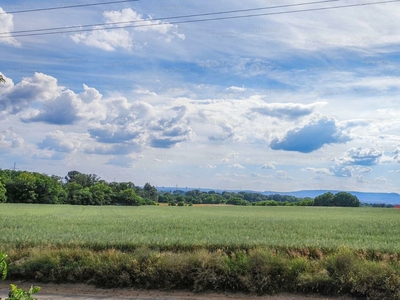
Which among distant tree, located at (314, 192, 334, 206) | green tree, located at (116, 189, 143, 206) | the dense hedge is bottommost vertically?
green tree, located at (116, 189, 143, 206)

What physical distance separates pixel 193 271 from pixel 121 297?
2061 millimetres

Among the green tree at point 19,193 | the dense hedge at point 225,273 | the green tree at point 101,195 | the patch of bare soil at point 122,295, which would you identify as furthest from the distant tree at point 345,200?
the patch of bare soil at point 122,295

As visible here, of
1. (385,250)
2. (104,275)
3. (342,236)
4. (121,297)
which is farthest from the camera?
(342,236)

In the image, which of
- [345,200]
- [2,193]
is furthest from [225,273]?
[345,200]

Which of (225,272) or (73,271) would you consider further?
(73,271)

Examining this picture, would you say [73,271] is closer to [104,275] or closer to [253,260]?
[104,275]

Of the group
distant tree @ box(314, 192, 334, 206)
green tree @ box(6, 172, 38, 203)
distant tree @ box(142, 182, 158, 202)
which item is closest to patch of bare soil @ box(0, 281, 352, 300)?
green tree @ box(6, 172, 38, 203)

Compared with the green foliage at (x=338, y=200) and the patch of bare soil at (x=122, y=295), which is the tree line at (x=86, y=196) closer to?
the green foliage at (x=338, y=200)

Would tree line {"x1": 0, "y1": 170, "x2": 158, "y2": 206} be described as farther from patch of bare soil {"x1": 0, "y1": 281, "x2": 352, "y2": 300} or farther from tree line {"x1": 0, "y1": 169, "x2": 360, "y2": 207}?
patch of bare soil {"x1": 0, "y1": 281, "x2": 352, "y2": 300}

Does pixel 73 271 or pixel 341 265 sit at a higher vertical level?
pixel 341 265

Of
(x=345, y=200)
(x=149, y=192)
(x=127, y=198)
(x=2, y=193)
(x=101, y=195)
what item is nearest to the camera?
(x=2, y=193)

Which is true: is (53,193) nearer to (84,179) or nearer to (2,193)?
(2,193)

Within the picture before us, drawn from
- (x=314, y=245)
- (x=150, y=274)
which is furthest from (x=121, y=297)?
(x=314, y=245)

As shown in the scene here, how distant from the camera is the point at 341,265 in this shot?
10.3 metres
